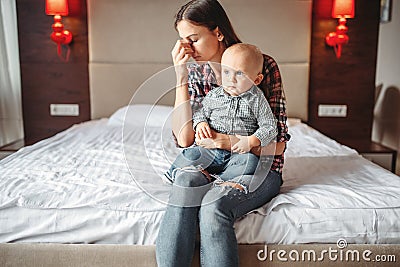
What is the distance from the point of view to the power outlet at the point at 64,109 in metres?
3.24

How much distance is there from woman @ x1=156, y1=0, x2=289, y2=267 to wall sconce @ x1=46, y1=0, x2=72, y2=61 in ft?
5.61

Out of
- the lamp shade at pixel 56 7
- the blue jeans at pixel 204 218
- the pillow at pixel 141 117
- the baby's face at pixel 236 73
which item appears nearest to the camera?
the blue jeans at pixel 204 218

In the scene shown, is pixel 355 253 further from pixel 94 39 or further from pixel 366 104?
pixel 94 39

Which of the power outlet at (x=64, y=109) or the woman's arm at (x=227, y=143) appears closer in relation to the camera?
the woman's arm at (x=227, y=143)

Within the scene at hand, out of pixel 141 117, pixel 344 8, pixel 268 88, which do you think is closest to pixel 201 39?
pixel 268 88

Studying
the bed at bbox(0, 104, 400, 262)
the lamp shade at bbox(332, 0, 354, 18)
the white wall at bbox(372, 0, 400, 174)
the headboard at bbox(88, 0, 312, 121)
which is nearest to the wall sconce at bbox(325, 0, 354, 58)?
the lamp shade at bbox(332, 0, 354, 18)

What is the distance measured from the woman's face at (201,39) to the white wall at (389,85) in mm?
2484

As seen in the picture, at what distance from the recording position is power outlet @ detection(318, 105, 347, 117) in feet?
10.7

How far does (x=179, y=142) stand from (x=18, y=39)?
6.95 ft

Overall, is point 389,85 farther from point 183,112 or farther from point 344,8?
point 183,112

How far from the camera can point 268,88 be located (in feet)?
5.06

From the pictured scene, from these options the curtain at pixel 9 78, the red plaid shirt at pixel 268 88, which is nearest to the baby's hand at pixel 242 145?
the red plaid shirt at pixel 268 88

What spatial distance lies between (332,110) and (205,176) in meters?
2.07

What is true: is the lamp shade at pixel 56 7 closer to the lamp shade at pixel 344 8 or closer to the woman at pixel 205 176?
the woman at pixel 205 176
